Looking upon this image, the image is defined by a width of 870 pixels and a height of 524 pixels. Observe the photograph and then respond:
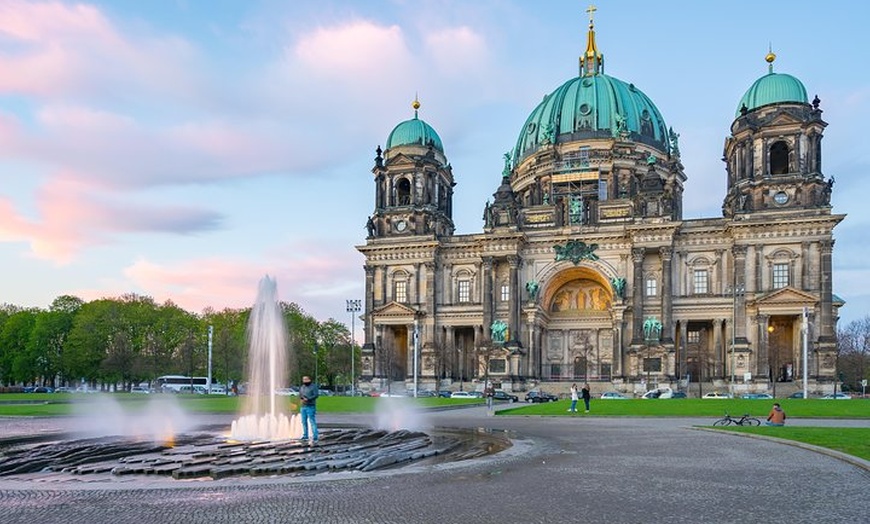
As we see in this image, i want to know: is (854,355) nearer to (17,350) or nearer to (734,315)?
(734,315)

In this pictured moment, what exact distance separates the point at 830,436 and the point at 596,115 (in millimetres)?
75582

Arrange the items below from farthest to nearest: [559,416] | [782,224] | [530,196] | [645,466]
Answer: [530,196]
[782,224]
[559,416]
[645,466]

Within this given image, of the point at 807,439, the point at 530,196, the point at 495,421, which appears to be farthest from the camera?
the point at 530,196

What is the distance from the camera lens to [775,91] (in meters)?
74.9

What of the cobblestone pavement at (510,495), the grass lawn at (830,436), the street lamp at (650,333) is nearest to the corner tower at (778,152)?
the street lamp at (650,333)

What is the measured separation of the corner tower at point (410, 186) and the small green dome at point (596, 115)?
15.8m

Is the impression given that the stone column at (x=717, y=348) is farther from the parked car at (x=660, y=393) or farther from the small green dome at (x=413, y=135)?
the small green dome at (x=413, y=135)

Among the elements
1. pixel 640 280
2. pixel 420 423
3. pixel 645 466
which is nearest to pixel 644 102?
pixel 640 280

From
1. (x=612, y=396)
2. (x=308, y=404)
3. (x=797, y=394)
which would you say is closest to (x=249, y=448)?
(x=308, y=404)

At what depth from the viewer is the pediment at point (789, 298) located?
7006 centimetres

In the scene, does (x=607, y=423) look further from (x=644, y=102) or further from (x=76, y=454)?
(x=644, y=102)

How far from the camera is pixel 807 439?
21453mm

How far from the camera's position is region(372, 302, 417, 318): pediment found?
83625 millimetres

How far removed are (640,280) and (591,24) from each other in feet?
161
